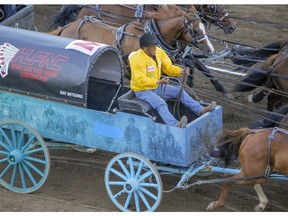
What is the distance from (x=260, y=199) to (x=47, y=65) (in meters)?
2.79

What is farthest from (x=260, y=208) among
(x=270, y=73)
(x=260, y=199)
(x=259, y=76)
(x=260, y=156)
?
(x=259, y=76)

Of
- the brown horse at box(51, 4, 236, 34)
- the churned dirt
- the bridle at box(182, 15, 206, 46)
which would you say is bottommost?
A: the churned dirt

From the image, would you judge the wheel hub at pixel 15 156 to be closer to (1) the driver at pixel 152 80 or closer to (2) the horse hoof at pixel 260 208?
(1) the driver at pixel 152 80

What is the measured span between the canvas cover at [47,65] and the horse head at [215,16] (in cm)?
401

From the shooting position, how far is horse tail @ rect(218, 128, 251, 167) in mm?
8211

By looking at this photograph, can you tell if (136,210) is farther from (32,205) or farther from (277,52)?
(277,52)

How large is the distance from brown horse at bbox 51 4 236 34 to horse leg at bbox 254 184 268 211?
4.45 meters

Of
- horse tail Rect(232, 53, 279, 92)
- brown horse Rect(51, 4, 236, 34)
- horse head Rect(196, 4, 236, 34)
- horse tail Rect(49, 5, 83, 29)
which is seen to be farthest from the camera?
horse tail Rect(49, 5, 83, 29)

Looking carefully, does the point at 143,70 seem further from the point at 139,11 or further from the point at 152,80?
the point at 139,11

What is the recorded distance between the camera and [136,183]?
26.2 feet

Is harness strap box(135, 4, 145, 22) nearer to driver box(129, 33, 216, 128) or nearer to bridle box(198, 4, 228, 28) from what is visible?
bridle box(198, 4, 228, 28)

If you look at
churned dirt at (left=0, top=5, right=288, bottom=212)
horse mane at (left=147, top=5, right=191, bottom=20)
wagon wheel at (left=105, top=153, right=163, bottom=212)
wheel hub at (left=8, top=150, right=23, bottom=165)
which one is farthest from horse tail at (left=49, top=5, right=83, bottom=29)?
wagon wheel at (left=105, top=153, right=163, bottom=212)

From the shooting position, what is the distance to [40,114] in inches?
334

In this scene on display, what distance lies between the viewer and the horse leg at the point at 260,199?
8281 millimetres
